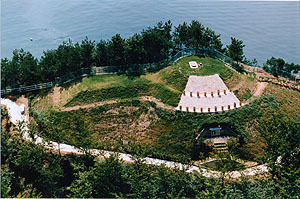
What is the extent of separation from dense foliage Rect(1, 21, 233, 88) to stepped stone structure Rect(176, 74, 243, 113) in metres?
12.0

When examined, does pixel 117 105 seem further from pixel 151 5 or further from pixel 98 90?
pixel 151 5

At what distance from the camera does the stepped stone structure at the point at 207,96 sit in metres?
47.3

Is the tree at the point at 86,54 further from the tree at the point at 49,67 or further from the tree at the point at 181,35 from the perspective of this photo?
the tree at the point at 181,35

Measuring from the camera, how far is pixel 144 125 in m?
46.6

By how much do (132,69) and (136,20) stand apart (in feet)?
148

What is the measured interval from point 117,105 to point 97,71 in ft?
33.5

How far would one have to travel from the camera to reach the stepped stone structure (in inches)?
1861

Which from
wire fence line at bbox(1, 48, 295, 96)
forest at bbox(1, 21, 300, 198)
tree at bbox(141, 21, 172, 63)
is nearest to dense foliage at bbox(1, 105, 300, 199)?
forest at bbox(1, 21, 300, 198)

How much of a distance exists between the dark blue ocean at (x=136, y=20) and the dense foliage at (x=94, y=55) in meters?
23.2

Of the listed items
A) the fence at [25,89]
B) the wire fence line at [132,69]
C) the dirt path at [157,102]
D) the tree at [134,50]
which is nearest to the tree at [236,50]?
the wire fence line at [132,69]

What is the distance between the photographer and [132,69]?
182 ft

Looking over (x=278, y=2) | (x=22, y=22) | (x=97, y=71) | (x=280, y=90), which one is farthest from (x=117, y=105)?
(x=278, y=2)

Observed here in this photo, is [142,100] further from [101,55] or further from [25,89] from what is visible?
[25,89]

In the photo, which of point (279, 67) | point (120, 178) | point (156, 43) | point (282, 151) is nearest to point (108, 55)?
point (156, 43)
